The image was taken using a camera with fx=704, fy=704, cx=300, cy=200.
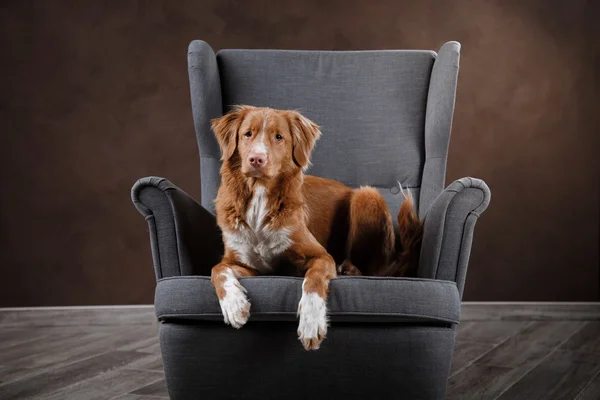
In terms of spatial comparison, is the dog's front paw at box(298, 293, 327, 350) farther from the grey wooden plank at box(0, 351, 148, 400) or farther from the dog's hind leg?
the grey wooden plank at box(0, 351, 148, 400)

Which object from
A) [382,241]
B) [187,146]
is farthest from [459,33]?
[382,241]

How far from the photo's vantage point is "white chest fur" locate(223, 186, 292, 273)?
2.43 m

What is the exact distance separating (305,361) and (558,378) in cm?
144

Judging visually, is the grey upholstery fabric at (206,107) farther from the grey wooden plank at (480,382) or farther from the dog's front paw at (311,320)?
the grey wooden plank at (480,382)

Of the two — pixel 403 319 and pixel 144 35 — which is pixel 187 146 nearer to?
pixel 144 35

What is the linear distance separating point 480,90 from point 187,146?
1.89 metres

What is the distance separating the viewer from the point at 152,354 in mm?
3572

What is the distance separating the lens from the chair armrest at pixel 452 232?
241cm

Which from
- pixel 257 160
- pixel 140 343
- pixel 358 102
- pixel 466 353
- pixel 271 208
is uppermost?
pixel 358 102

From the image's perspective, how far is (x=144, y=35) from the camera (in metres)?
4.39

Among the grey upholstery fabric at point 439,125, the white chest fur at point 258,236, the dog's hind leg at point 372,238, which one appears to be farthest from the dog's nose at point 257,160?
the grey upholstery fabric at point 439,125

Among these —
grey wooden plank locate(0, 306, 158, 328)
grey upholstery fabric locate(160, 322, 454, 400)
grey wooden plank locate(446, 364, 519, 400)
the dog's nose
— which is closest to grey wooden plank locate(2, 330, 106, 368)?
grey wooden plank locate(0, 306, 158, 328)

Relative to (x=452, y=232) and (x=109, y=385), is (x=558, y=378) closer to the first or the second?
(x=452, y=232)

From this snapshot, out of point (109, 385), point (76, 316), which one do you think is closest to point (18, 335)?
point (76, 316)
